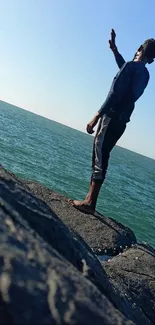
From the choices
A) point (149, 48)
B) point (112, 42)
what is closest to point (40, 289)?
point (149, 48)

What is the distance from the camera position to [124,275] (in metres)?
4.80

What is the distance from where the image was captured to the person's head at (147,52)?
5891 millimetres


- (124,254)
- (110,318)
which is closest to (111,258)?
(124,254)

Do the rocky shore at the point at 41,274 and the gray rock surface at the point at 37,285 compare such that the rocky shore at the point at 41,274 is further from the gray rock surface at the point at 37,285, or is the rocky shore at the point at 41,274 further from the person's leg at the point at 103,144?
the person's leg at the point at 103,144

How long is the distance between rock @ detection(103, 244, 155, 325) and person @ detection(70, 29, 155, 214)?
124 centimetres

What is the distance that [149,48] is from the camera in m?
5.92

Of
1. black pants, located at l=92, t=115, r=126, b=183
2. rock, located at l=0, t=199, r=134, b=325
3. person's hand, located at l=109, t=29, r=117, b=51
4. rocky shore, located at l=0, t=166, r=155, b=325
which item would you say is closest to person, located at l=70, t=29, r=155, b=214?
black pants, located at l=92, t=115, r=126, b=183

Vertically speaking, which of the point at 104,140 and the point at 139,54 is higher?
the point at 139,54

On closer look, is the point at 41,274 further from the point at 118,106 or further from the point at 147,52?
the point at 147,52

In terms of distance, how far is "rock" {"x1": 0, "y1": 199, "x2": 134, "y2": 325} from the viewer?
1.46 meters

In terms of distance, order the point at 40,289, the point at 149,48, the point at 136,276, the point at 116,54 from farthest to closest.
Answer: the point at 116,54 → the point at 149,48 → the point at 136,276 → the point at 40,289

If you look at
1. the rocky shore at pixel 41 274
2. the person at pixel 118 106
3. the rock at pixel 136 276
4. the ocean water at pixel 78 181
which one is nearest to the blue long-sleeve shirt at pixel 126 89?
the person at pixel 118 106

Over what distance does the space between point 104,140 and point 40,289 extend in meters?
4.72

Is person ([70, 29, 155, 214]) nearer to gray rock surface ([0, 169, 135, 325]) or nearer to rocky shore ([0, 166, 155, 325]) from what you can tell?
rocky shore ([0, 166, 155, 325])
